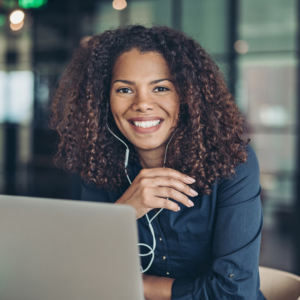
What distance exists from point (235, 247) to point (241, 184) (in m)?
0.20

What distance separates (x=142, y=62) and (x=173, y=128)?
27 centimetres

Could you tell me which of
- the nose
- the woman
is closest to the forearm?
the woman

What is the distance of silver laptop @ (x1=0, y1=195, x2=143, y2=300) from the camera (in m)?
0.62

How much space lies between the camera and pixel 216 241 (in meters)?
1.13

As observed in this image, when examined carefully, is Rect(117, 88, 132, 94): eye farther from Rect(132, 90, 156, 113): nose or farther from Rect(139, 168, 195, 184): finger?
Rect(139, 168, 195, 184): finger

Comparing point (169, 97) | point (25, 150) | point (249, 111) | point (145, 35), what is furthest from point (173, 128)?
point (25, 150)

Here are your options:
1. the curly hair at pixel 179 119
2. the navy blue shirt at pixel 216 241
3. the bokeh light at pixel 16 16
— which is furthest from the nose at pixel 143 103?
the bokeh light at pixel 16 16

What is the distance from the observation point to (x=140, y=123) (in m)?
1.31

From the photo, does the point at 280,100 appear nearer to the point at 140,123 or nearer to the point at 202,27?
the point at 202,27

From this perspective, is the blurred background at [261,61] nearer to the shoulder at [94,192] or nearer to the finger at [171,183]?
the shoulder at [94,192]

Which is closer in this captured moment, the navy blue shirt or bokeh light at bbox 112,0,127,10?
the navy blue shirt

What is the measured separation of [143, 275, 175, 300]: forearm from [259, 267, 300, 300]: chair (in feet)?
1.23

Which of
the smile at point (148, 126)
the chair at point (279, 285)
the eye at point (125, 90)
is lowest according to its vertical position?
the chair at point (279, 285)

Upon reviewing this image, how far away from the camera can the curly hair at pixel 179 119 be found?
124 cm
